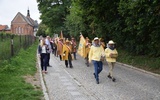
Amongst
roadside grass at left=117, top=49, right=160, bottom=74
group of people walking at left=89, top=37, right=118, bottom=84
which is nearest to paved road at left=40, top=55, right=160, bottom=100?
group of people walking at left=89, top=37, right=118, bottom=84

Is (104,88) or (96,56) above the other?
(96,56)

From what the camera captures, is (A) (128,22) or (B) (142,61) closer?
(A) (128,22)

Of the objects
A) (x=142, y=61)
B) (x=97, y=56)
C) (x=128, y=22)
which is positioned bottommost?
(x=142, y=61)

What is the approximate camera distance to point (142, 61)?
19234 mm

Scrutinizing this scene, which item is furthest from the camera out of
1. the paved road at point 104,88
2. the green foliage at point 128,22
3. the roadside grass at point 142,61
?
the roadside grass at point 142,61

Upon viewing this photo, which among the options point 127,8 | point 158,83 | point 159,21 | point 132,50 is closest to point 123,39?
point 132,50

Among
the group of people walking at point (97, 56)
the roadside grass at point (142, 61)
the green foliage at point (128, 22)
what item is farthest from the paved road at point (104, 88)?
the green foliage at point (128, 22)

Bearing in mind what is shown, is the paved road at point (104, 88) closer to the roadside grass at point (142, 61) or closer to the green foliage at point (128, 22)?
the roadside grass at point (142, 61)

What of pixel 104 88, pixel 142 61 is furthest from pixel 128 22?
pixel 104 88

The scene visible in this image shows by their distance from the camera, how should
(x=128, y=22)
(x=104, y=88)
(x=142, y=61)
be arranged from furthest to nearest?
(x=142, y=61), (x=128, y=22), (x=104, y=88)

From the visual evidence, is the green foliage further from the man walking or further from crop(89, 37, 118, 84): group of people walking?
the man walking

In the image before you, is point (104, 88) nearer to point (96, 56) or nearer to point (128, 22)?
point (96, 56)

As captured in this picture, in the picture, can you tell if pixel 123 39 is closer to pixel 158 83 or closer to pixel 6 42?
Result: pixel 6 42

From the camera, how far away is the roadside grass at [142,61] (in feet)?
56.0
